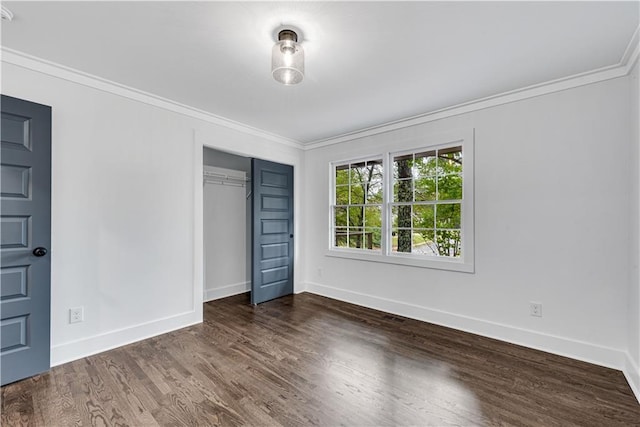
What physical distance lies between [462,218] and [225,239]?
11.1 ft

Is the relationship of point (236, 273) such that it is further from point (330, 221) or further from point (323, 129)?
point (323, 129)

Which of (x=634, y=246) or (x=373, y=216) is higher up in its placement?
(x=373, y=216)

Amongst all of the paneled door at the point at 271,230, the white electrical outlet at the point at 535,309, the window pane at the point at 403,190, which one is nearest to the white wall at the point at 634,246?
the white electrical outlet at the point at 535,309

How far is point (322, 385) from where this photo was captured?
2.15 metres

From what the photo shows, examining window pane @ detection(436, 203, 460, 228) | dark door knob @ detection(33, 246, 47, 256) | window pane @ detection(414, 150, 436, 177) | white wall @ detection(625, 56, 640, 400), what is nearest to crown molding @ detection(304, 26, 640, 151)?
white wall @ detection(625, 56, 640, 400)

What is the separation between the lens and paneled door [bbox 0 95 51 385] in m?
2.12

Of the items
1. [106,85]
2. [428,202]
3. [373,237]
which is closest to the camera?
[106,85]

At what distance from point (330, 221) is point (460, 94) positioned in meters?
2.44

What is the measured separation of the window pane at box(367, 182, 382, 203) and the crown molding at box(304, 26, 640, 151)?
0.71 meters

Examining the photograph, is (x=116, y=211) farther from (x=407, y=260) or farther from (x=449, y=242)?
(x=449, y=242)

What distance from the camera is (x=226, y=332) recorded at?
3.12 m

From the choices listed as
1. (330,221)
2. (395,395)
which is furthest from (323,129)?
(395,395)

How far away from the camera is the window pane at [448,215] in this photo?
334 cm

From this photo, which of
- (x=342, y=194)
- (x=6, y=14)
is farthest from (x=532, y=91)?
(x=6, y=14)
